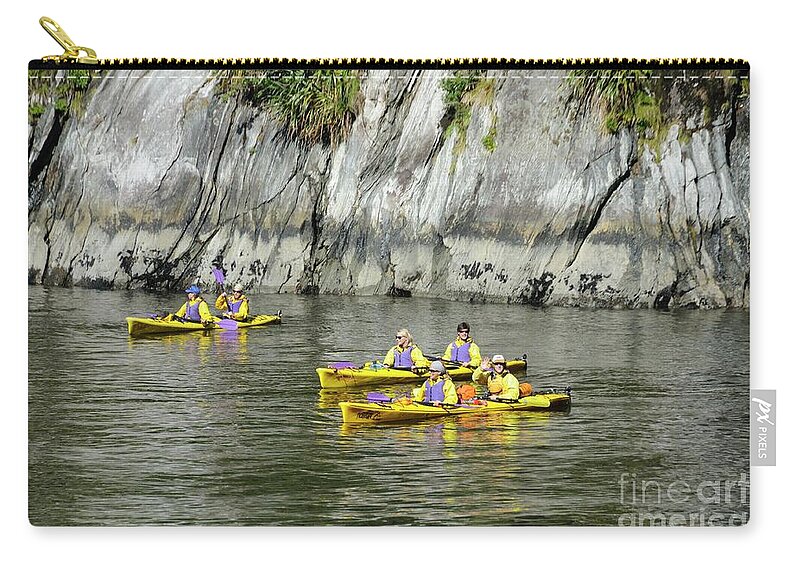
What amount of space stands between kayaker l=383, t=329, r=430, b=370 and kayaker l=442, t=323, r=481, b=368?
0.20 m

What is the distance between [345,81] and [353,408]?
2.48 m

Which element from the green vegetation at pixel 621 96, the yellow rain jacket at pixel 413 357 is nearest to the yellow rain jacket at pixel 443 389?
the yellow rain jacket at pixel 413 357

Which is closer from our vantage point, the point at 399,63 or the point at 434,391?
the point at 399,63

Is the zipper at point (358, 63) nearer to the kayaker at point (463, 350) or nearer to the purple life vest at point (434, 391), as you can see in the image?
the kayaker at point (463, 350)

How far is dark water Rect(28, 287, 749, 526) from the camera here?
1116cm

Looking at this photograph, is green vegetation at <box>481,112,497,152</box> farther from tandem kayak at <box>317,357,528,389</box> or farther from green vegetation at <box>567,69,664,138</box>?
tandem kayak at <box>317,357,528,389</box>

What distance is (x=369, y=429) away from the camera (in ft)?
38.4

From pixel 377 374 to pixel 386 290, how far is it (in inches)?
25.9

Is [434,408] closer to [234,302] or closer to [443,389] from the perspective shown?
[443,389]

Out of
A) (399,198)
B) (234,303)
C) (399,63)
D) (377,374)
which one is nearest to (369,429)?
(377,374)

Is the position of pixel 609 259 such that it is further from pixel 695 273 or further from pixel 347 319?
pixel 347 319

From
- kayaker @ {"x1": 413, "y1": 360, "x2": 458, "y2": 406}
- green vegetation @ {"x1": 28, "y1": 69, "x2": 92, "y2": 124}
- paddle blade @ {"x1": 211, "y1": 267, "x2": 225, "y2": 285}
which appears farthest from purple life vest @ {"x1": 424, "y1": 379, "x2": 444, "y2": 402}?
green vegetation @ {"x1": 28, "y1": 69, "x2": 92, "y2": 124}

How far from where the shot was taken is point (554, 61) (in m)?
11.6

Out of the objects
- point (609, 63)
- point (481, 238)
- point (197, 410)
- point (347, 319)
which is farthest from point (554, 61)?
point (197, 410)
